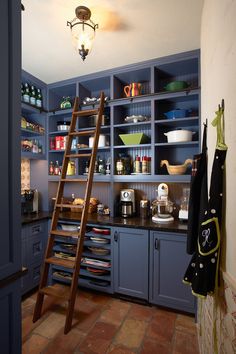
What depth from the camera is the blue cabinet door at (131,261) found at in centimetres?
211

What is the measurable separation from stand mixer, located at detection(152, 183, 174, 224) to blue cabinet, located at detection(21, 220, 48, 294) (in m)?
1.39

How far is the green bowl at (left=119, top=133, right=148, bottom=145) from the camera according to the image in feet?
7.80

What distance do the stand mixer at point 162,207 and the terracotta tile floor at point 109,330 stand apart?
0.91m

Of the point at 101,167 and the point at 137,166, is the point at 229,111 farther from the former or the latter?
the point at 101,167

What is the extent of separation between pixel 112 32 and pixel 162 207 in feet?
5.93

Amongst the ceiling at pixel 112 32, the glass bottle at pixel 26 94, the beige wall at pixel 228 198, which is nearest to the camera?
the beige wall at pixel 228 198

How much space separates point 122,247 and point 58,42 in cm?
216

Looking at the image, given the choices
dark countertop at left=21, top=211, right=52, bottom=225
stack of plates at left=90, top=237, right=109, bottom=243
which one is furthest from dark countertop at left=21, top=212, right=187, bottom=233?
stack of plates at left=90, top=237, right=109, bottom=243

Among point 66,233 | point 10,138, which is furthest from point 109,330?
point 10,138

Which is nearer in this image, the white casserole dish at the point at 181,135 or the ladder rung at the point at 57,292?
the ladder rung at the point at 57,292

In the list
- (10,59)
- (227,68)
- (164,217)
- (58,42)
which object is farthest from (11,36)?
(164,217)

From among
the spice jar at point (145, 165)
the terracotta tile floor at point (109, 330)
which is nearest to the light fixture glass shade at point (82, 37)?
the spice jar at point (145, 165)

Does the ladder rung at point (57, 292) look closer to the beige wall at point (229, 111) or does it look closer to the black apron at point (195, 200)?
the black apron at point (195, 200)

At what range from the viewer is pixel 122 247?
2.21m
